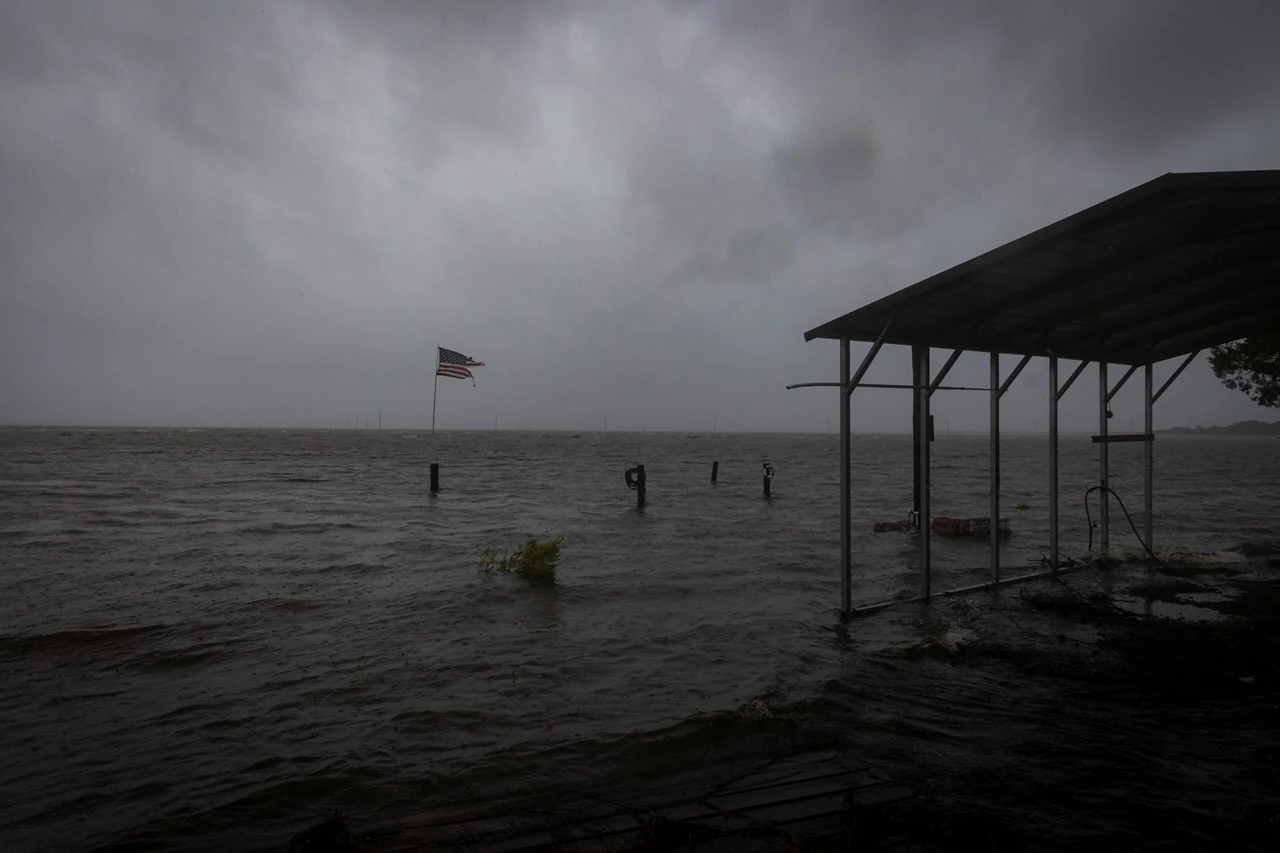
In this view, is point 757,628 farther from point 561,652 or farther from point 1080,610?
point 1080,610

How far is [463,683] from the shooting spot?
6594mm

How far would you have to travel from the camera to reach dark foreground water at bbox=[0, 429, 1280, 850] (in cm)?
452

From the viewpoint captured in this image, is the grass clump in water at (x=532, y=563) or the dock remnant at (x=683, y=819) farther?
the grass clump in water at (x=532, y=563)

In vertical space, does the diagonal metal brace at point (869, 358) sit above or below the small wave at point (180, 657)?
above

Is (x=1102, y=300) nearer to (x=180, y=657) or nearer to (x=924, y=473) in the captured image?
(x=924, y=473)

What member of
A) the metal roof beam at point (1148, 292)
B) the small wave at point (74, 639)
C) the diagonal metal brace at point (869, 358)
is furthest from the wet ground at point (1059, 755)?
the small wave at point (74, 639)

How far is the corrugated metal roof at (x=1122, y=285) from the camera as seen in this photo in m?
5.26

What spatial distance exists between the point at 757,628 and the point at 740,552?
544 cm

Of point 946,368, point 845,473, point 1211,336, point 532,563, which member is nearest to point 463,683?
point 845,473

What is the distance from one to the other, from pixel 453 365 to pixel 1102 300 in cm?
3393

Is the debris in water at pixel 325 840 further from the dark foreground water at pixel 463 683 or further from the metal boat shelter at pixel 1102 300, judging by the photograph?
the metal boat shelter at pixel 1102 300

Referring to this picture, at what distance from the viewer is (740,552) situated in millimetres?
13781

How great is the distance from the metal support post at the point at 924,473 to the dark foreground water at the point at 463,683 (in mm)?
487

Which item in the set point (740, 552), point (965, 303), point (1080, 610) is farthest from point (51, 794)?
point (740, 552)
